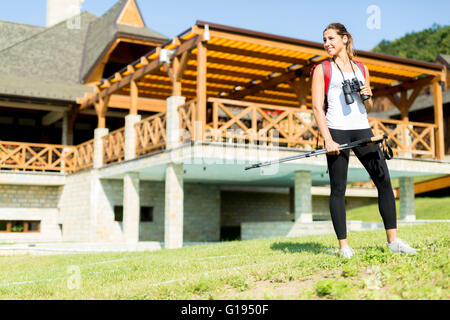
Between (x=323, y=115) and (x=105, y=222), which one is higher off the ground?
(x=323, y=115)

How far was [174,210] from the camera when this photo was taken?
11773mm

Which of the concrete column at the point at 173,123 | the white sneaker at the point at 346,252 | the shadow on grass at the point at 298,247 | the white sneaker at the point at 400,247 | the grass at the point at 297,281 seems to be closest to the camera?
the grass at the point at 297,281

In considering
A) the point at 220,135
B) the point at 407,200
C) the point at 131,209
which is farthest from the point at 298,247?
the point at 407,200

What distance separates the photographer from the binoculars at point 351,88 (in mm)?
4699

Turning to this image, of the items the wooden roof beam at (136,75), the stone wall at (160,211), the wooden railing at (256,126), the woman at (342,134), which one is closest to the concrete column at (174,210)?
the wooden railing at (256,126)

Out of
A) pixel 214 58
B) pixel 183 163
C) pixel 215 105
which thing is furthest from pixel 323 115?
pixel 214 58

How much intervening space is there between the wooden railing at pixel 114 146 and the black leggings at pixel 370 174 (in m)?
10.9

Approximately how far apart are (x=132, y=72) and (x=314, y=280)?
11.3 meters

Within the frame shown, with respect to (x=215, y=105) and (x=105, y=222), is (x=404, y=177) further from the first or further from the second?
(x=105, y=222)

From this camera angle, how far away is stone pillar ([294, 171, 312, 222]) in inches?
517

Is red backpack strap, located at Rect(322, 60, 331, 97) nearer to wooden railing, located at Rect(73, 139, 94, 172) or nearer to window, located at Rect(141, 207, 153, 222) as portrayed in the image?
window, located at Rect(141, 207, 153, 222)

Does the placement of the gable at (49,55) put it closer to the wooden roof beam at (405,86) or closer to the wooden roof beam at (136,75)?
the wooden roof beam at (136,75)

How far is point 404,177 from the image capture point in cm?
1520

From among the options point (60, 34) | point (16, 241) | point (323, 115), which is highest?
point (60, 34)
